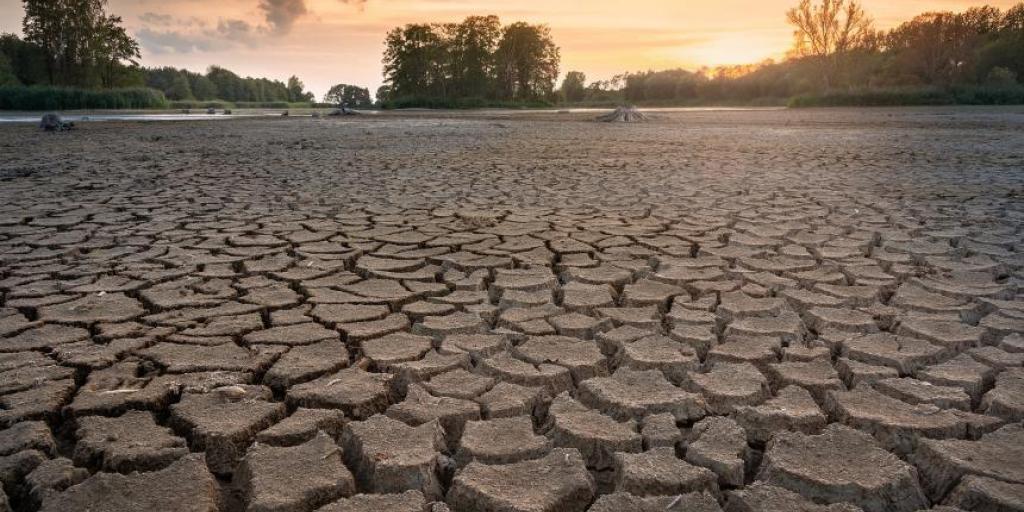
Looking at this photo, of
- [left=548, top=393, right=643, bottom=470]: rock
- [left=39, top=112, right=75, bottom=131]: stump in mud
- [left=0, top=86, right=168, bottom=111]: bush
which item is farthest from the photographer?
[left=0, top=86, right=168, bottom=111]: bush

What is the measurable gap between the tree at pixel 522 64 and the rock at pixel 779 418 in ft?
174

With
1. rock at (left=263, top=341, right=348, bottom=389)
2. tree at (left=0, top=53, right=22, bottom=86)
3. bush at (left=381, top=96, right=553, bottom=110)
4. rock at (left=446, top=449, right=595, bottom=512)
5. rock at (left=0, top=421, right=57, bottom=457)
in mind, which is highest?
tree at (left=0, top=53, right=22, bottom=86)

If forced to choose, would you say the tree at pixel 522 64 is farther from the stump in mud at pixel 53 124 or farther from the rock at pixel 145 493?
the rock at pixel 145 493

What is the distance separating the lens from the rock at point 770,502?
1276 millimetres

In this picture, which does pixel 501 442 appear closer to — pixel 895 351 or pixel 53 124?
pixel 895 351

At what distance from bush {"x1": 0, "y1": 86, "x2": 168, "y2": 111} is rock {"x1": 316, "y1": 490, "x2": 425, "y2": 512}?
105 feet

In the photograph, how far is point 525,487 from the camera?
136cm

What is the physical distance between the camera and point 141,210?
4.46 meters

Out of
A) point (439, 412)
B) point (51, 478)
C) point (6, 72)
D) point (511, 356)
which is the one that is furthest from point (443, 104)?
point (51, 478)

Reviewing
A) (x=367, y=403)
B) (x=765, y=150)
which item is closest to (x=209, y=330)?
(x=367, y=403)

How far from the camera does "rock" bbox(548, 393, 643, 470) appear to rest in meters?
1.50

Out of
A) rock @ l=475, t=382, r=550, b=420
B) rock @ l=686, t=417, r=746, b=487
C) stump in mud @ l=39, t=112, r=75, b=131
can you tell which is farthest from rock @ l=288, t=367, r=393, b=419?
stump in mud @ l=39, t=112, r=75, b=131

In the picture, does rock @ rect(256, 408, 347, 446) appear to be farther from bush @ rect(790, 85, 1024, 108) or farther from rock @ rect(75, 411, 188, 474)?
bush @ rect(790, 85, 1024, 108)

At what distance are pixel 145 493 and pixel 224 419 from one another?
298 millimetres
